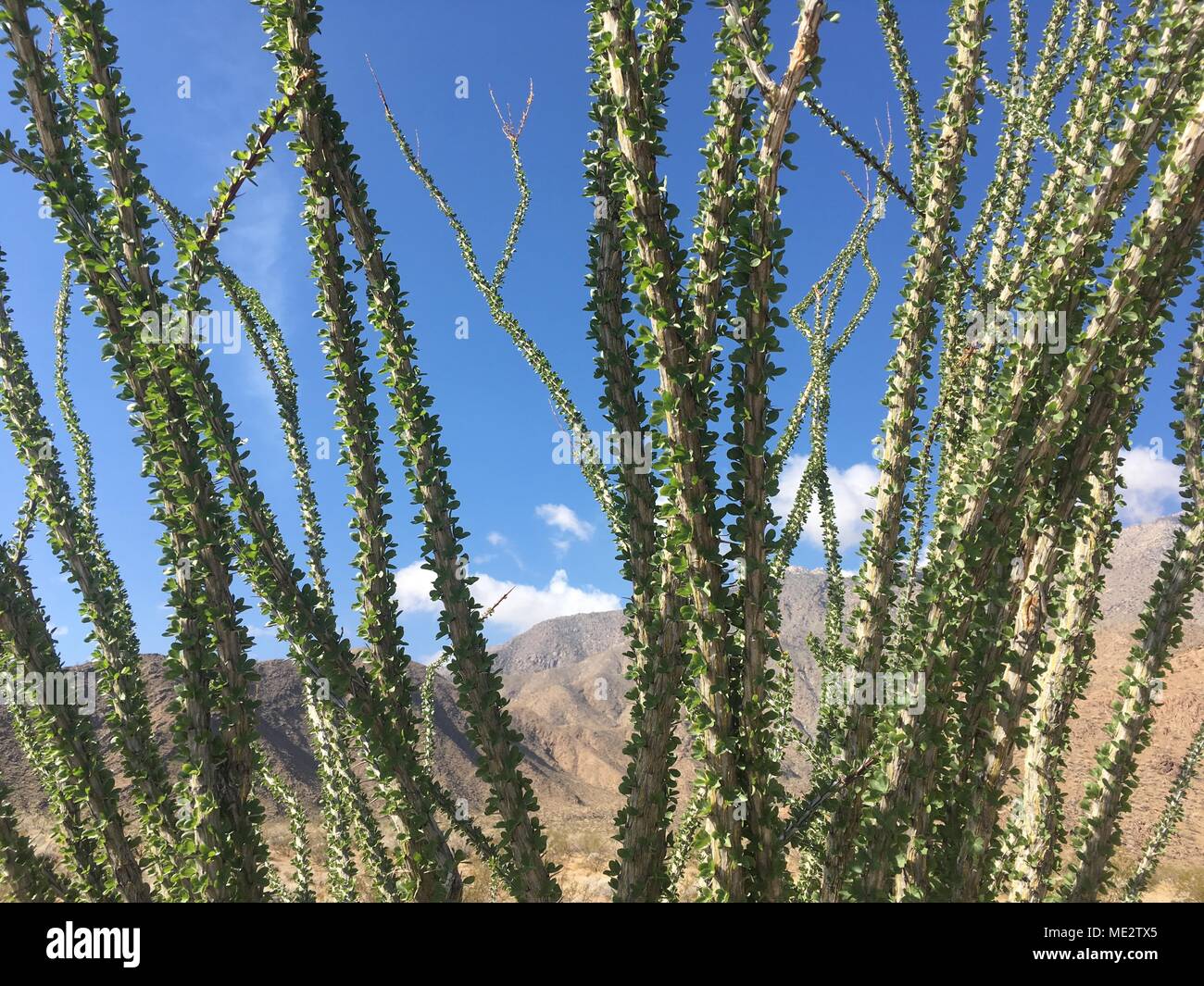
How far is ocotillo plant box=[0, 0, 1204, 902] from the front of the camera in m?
3.23

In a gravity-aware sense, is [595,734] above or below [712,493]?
below

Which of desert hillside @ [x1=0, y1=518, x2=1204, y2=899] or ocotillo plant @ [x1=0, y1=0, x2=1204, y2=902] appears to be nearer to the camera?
ocotillo plant @ [x1=0, y1=0, x2=1204, y2=902]

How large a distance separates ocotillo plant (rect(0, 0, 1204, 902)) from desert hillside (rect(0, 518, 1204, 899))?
1.27 m

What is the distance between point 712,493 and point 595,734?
203 ft

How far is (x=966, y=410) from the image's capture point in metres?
5.04

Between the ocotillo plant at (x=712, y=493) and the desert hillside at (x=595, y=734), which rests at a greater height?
the ocotillo plant at (x=712, y=493)

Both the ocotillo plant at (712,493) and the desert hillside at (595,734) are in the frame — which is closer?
the ocotillo plant at (712,493)

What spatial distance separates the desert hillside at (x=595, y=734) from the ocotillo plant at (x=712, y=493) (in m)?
1.27

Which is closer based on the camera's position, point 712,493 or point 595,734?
point 712,493

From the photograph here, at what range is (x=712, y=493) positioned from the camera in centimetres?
326

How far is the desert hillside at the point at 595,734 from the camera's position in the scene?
21125 mm

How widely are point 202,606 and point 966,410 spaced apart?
5.01m

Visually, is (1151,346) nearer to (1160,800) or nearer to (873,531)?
(873,531)
